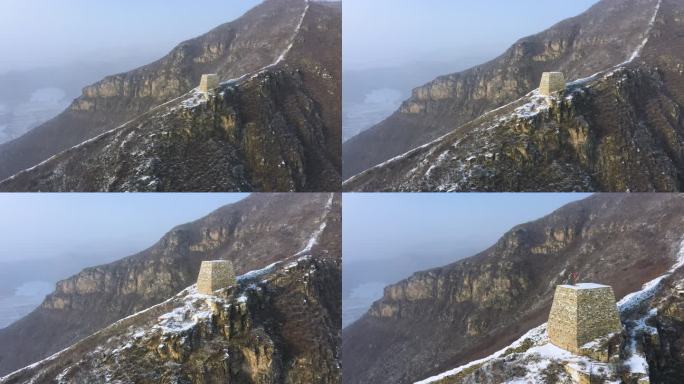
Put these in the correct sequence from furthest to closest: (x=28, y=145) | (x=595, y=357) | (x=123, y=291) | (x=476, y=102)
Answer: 1. (x=123, y=291)
2. (x=476, y=102)
3. (x=28, y=145)
4. (x=595, y=357)

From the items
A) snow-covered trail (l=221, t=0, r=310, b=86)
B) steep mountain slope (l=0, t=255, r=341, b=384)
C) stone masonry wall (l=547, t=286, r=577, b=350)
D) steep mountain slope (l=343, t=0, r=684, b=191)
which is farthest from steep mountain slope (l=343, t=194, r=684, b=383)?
snow-covered trail (l=221, t=0, r=310, b=86)

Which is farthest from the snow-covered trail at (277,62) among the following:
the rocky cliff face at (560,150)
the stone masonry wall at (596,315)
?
the stone masonry wall at (596,315)

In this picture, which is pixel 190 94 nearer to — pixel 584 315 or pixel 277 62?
pixel 277 62

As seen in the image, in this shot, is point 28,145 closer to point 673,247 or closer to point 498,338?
point 498,338

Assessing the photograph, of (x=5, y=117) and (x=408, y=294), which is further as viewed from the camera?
(x=408, y=294)

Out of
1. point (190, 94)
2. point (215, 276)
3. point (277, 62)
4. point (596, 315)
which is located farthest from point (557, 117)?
point (215, 276)

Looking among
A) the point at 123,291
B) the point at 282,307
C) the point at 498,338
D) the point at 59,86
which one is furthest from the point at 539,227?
the point at 59,86
